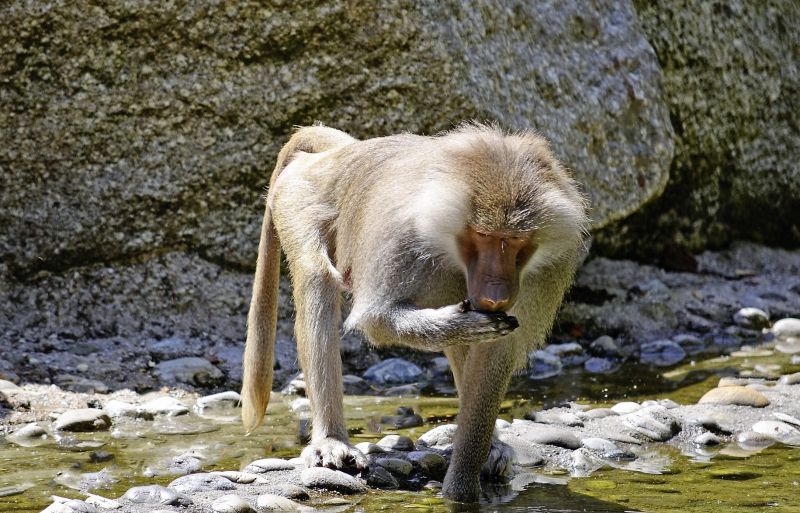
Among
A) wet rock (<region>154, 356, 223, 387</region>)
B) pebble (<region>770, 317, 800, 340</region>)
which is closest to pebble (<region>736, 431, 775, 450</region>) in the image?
pebble (<region>770, 317, 800, 340</region>)

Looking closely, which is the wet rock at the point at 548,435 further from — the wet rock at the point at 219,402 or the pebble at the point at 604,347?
A: the pebble at the point at 604,347

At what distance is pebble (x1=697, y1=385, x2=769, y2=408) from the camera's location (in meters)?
5.75

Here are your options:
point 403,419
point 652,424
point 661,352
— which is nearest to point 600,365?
point 661,352

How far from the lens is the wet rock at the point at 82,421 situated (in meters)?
5.27

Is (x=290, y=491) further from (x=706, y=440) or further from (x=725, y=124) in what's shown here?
(x=725, y=124)

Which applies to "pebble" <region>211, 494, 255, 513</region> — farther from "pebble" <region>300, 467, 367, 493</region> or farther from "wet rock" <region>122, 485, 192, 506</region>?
"pebble" <region>300, 467, 367, 493</region>

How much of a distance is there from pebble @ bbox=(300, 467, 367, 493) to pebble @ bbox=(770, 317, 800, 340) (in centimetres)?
422

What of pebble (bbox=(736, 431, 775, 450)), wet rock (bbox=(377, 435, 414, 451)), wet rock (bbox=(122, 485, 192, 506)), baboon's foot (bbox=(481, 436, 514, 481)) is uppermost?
wet rock (bbox=(122, 485, 192, 506))

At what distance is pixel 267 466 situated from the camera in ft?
14.9

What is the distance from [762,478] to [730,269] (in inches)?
172

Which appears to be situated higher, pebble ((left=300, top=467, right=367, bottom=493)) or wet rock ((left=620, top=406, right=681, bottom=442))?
pebble ((left=300, top=467, right=367, bottom=493))

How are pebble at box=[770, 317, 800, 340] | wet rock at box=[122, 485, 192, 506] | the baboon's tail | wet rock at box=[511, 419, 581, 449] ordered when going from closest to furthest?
wet rock at box=[122, 485, 192, 506], wet rock at box=[511, 419, 581, 449], the baboon's tail, pebble at box=[770, 317, 800, 340]

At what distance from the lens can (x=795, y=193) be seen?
9.45 metres

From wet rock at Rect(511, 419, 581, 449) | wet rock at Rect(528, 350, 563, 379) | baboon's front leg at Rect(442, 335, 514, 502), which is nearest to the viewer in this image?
baboon's front leg at Rect(442, 335, 514, 502)
